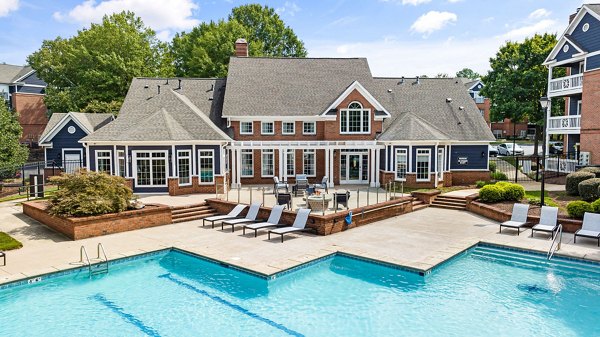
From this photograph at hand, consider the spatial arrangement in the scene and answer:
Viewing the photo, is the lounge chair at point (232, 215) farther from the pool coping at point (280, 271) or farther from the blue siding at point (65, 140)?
the blue siding at point (65, 140)

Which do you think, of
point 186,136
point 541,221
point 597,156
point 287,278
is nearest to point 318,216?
point 287,278

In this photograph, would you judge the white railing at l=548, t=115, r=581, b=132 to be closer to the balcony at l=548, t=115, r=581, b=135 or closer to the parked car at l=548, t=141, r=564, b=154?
the balcony at l=548, t=115, r=581, b=135

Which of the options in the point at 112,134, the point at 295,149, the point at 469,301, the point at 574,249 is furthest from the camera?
the point at 295,149

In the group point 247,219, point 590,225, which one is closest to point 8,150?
point 247,219

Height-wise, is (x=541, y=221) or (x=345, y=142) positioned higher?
(x=345, y=142)

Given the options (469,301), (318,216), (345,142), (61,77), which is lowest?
(469,301)

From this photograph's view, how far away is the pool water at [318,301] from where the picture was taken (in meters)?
9.70

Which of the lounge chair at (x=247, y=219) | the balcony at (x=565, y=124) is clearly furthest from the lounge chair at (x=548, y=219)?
the balcony at (x=565, y=124)

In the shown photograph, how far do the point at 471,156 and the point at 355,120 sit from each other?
27.5ft

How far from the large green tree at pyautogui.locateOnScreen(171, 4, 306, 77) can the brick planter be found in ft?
96.5

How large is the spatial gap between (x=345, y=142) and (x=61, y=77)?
3269 centimetres

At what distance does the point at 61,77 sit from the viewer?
44.4m

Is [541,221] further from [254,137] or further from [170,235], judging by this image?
[254,137]

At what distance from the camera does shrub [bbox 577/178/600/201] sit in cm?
1981
